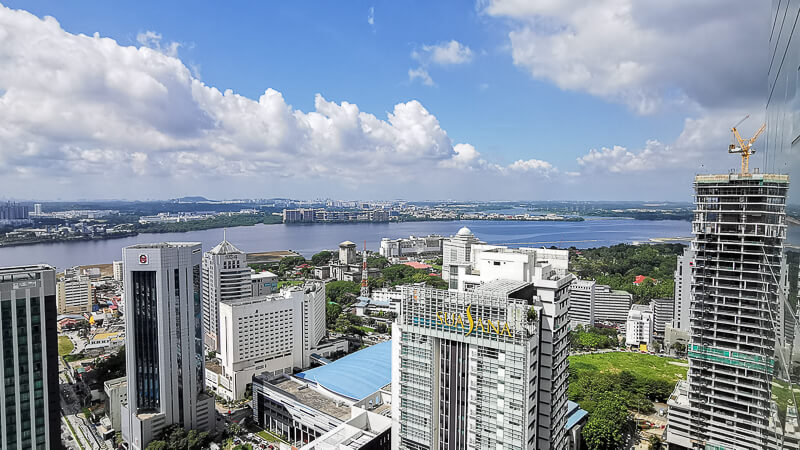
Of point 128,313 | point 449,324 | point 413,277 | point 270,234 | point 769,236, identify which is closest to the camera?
point 449,324

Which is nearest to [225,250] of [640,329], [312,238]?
[640,329]

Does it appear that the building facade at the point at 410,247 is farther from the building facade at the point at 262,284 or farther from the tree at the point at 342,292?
the building facade at the point at 262,284

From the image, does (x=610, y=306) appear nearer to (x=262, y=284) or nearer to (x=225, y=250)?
(x=262, y=284)

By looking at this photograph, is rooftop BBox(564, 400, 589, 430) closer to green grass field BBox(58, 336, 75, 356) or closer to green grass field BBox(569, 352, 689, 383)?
green grass field BBox(569, 352, 689, 383)

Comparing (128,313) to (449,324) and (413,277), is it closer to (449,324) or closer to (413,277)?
(449,324)

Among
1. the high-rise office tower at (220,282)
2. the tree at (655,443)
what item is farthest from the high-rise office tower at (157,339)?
the tree at (655,443)

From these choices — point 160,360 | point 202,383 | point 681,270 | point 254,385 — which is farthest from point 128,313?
point 681,270
